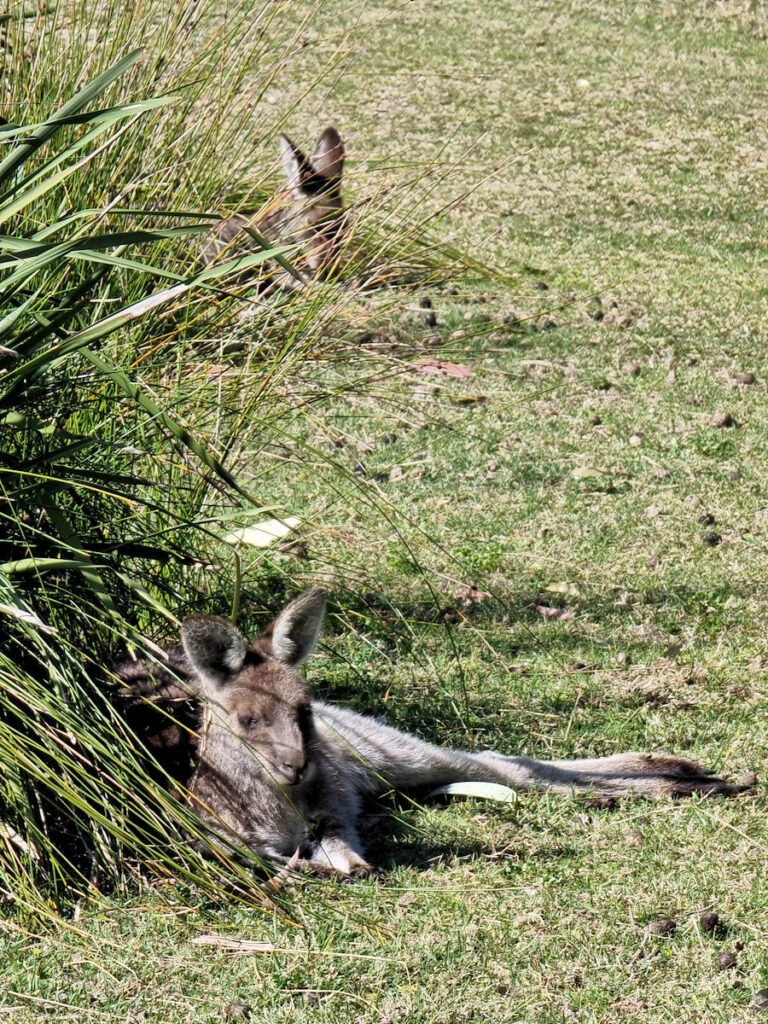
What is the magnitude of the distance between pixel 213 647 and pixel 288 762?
1.29 feet

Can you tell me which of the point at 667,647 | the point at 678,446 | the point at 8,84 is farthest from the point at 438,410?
the point at 8,84

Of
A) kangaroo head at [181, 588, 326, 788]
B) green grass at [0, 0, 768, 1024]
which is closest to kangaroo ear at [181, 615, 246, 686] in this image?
kangaroo head at [181, 588, 326, 788]

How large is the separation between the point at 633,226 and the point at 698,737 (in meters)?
6.39

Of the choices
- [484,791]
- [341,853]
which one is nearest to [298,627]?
[341,853]

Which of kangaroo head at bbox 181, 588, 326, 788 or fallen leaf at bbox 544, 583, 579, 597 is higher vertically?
kangaroo head at bbox 181, 588, 326, 788

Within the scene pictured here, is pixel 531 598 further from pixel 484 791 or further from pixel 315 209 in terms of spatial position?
Answer: pixel 315 209

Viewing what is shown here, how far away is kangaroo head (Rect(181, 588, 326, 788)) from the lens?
371cm

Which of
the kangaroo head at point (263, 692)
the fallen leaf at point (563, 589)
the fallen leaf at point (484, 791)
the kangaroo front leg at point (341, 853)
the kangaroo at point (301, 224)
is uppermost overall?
the kangaroo at point (301, 224)

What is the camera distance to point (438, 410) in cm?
731

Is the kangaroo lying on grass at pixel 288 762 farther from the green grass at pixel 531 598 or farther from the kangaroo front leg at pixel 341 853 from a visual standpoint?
the green grass at pixel 531 598

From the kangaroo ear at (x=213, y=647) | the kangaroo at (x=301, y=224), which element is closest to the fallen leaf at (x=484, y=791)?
the kangaroo ear at (x=213, y=647)

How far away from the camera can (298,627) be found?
384cm

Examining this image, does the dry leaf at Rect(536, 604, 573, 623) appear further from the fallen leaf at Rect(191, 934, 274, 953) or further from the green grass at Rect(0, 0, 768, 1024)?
the fallen leaf at Rect(191, 934, 274, 953)

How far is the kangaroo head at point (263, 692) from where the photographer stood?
371 cm
